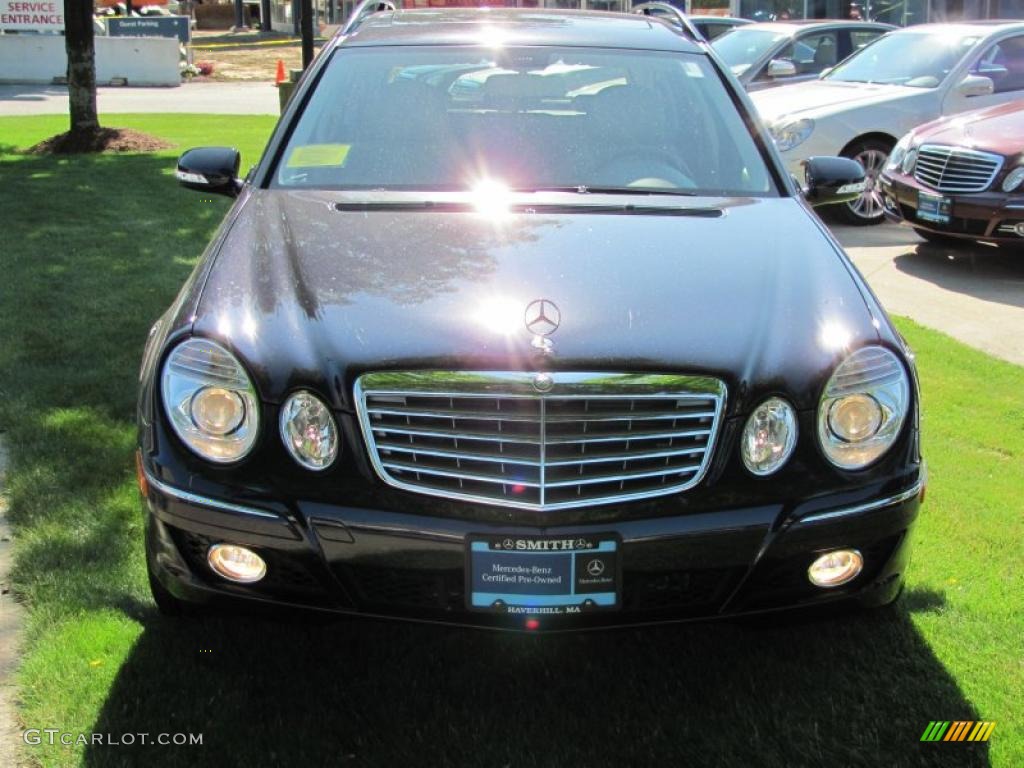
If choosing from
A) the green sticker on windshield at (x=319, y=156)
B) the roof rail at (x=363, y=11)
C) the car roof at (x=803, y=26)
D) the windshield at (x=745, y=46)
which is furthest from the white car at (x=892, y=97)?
the green sticker on windshield at (x=319, y=156)

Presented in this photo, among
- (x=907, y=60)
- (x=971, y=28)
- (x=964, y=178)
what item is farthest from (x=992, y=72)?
(x=964, y=178)

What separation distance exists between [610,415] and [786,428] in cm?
42

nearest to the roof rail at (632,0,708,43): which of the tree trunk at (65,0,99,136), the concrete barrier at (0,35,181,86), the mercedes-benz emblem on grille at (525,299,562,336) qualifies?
the mercedes-benz emblem on grille at (525,299,562,336)

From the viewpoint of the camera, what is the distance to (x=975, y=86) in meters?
10.5

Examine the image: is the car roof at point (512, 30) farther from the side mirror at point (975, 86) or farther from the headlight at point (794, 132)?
the side mirror at point (975, 86)

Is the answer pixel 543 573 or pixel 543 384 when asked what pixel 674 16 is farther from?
pixel 543 573

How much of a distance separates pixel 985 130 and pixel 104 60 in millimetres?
26186

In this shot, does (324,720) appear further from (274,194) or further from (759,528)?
(274,194)

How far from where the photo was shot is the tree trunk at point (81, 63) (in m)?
13.6

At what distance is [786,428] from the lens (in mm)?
2703

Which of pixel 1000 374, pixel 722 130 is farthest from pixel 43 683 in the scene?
pixel 1000 374

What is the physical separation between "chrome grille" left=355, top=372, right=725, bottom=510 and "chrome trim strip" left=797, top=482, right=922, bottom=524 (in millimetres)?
287

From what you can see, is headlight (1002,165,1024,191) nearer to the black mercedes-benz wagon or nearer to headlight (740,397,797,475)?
the black mercedes-benz wagon

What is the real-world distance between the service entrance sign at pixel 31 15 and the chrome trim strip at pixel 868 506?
3325cm
